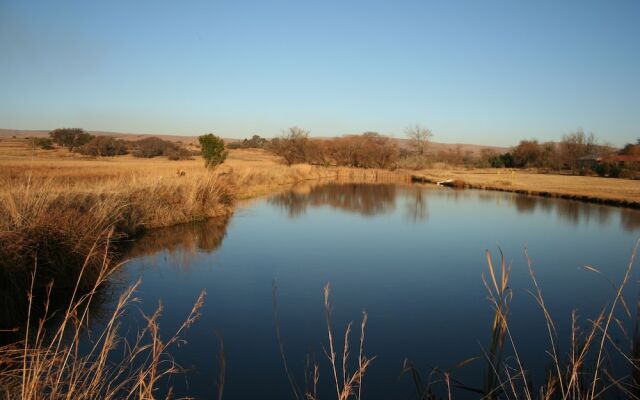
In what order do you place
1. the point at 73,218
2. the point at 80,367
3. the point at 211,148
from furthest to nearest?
the point at 211,148
the point at 73,218
the point at 80,367

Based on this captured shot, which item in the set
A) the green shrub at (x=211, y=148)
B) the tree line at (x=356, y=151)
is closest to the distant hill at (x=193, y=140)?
the tree line at (x=356, y=151)

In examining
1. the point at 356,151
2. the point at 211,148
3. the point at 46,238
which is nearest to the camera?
the point at 46,238

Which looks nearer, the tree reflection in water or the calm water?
the calm water

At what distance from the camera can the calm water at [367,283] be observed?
17.0 feet

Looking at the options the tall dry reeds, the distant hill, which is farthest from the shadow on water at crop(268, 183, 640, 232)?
the distant hill

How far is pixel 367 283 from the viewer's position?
816 cm

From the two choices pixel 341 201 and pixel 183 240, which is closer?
pixel 183 240

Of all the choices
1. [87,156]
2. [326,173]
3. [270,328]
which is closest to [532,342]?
[270,328]

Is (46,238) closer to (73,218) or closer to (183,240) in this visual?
(73,218)

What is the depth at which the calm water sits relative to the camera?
5.19 meters

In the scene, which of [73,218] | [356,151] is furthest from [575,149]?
[73,218]

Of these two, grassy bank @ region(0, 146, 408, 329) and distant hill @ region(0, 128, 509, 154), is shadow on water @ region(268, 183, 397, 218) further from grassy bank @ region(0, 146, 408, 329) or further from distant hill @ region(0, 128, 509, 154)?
distant hill @ region(0, 128, 509, 154)

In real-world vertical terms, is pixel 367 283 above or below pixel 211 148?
below

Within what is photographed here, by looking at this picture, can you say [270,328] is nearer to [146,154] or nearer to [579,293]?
[579,293]
